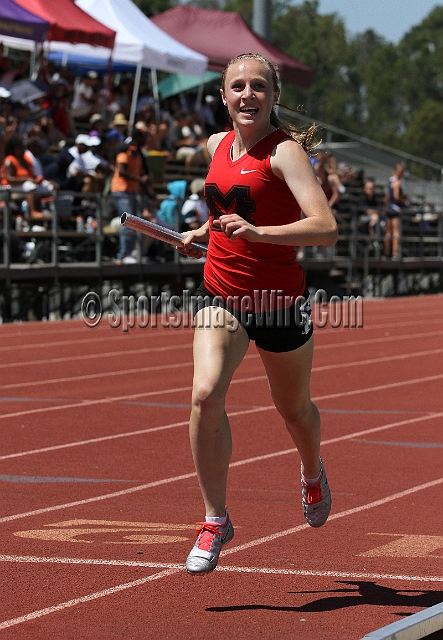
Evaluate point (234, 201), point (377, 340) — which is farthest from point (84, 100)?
point (234, 201)

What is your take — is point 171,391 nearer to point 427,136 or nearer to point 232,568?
point 232,568

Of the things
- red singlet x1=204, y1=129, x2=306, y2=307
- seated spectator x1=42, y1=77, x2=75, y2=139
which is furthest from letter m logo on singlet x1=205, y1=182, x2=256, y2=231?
seated spectator x1=42, y1=77, x2=75, y2=139

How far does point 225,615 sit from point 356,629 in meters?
0.45

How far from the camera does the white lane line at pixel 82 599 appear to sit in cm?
428

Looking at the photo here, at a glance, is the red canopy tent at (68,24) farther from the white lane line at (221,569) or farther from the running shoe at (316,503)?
the running shoe at (316,503)

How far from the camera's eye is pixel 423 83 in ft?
392

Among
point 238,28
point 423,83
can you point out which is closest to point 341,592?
point 238,28

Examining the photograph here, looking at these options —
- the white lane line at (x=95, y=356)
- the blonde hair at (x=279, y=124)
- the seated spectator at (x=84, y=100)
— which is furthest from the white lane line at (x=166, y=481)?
the seated spectator at (x=84, y=100)

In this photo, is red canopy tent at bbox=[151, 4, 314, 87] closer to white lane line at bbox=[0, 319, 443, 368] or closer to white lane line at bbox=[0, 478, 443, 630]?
white lane line at bbox=[0, 319, 443, 368]

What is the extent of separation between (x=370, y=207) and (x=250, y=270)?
70.5 ft

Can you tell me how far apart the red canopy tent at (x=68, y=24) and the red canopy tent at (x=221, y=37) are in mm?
6542

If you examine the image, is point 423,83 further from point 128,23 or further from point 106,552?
point 106,552

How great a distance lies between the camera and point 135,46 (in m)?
24.5

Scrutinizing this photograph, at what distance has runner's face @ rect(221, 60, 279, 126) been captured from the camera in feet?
15.9
